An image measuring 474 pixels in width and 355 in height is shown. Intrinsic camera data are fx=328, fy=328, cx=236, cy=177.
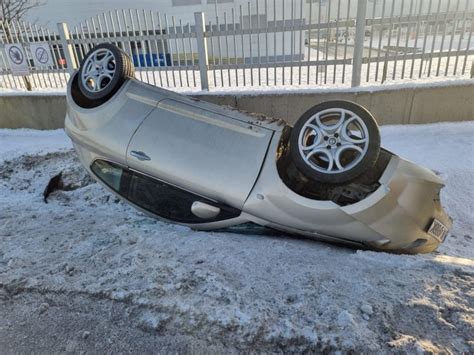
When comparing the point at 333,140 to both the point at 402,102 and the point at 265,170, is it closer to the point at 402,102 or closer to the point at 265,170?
the point at 265,170

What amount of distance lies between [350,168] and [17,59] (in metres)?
7.95

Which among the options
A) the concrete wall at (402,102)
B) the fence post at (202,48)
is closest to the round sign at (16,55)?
the fence post at (202,48)

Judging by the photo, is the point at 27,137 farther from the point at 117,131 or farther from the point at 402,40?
the point at 402,40

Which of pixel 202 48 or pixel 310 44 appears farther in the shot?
pixel 202 48

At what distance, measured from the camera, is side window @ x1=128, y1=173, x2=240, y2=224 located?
288 cm

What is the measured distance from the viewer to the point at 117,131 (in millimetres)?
3121

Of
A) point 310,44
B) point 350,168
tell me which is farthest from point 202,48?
point 350,168

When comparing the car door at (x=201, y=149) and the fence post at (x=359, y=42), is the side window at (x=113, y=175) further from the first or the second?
the fence post at (x=359, y=42)

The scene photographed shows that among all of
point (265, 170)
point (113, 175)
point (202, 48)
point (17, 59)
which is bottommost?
point (113, 175)

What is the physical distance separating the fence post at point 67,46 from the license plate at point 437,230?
23.1ft

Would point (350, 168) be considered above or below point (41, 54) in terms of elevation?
below

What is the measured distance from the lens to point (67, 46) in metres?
6.82

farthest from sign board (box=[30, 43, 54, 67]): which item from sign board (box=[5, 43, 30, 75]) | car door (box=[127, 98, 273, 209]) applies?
car door (box=[127, 98, 273, 209])

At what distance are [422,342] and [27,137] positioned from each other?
24.5 feet
